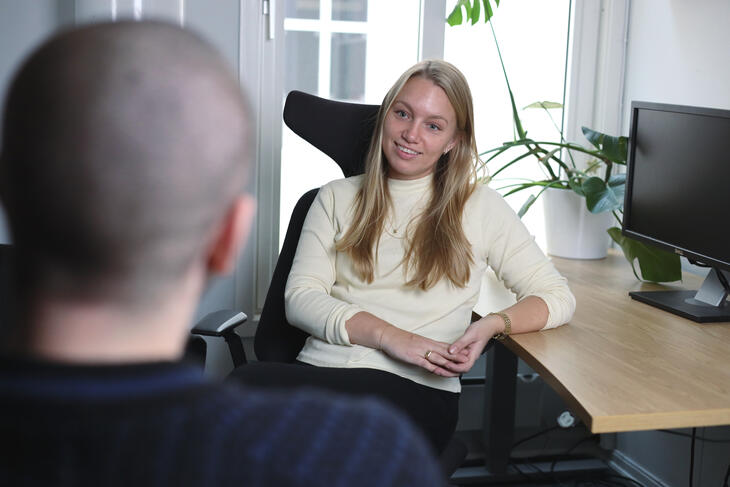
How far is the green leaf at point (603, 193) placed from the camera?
2.38 m

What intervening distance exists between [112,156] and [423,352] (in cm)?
136

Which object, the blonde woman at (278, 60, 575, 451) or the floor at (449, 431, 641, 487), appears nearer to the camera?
the blonde woman at (278, 60, 575, 451)

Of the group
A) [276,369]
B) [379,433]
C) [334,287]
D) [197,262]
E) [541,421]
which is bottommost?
[541,421]

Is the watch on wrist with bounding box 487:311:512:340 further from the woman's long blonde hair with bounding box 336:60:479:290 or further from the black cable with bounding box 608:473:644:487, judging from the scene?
the black cable with bounding box 608:473:644:487

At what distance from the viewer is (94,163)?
54cm

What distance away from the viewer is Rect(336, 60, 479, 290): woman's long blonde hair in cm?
202

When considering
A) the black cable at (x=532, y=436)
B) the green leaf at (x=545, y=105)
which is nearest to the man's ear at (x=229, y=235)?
the green leaf at (x=545, y=105)

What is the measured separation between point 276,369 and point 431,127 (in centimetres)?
67

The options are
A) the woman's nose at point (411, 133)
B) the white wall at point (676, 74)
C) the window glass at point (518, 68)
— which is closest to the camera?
the woman's nose at point (411, 133)

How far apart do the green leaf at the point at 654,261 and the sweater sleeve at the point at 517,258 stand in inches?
16.2

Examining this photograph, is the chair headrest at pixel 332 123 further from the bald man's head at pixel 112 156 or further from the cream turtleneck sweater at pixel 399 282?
the bald man's head at pixel 112 156

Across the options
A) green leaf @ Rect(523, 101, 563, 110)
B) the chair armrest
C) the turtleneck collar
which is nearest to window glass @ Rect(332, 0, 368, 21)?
green leaf @ Rect(523, 101, 563, 110)

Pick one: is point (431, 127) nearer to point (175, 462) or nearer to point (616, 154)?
point (616, 154)

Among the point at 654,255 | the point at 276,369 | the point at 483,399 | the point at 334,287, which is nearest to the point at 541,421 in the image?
the point at 483,399
